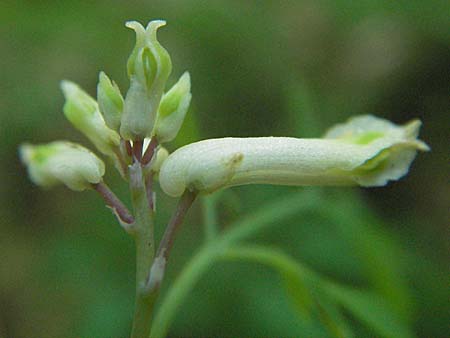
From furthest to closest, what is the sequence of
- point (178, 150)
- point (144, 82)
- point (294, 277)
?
point (294, 277) → point (178, 150) → point (144, 82)

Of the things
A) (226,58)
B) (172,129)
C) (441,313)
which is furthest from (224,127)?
(172,129)

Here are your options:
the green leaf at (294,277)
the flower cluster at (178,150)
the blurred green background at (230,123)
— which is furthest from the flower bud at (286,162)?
the blurred green background at (230,123)

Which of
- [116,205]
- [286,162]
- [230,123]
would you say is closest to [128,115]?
[116,205]

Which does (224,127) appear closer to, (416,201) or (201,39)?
(201,39)

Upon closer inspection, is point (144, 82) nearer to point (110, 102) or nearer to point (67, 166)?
point (110, 102)

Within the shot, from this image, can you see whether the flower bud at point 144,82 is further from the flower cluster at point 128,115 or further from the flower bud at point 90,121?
the flower bud at point 90,121

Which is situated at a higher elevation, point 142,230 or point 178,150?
point 178,150

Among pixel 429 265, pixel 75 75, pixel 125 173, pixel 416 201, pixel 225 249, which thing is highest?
pixel 75 75

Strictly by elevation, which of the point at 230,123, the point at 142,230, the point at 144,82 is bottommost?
the point at 142,230
